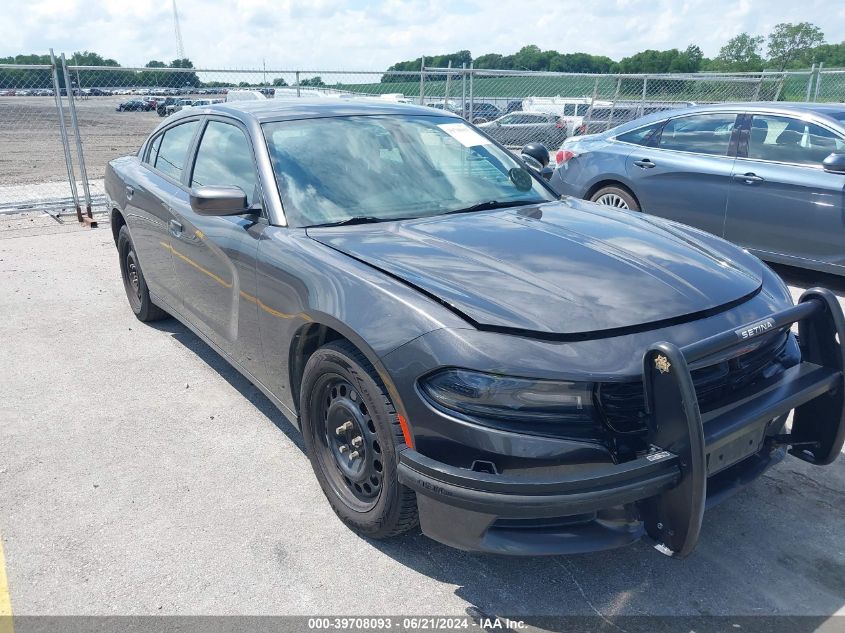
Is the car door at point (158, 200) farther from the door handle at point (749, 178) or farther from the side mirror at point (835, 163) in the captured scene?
the side mirror at point (835, 163)

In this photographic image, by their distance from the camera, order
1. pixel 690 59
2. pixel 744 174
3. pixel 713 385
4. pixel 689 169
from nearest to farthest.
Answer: pixel 713 385
pixel 744 174
pixel 689 169
pixel 690 59

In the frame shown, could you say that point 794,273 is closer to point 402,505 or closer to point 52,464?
point 402,505

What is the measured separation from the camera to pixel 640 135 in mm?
7242

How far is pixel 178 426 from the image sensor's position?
3906mm

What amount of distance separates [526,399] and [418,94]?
12.4 metres

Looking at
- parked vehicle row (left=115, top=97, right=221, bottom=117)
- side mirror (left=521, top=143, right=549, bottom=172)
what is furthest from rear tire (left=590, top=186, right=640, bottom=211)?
parked vehicle row (left=115, top=97, right=221, bottom=117)

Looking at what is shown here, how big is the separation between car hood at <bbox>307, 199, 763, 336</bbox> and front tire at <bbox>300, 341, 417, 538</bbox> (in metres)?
0.40

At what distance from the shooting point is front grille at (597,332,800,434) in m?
2.30

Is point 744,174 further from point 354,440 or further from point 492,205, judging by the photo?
point 354,440

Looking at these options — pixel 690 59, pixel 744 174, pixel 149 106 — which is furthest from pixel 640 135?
pixel 690 59

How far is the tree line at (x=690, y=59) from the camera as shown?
44.6 metres

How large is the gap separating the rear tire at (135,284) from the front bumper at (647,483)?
361 centimetres

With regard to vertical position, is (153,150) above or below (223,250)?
above

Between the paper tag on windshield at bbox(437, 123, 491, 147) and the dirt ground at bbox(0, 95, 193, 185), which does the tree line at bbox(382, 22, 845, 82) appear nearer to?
the dirt ground at bbox(0, 95, 193, 185)
